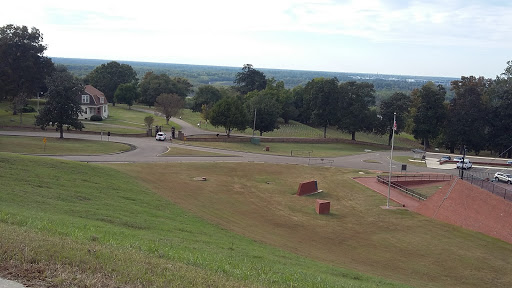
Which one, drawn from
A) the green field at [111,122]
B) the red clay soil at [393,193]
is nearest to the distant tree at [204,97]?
the green field at [111,122]

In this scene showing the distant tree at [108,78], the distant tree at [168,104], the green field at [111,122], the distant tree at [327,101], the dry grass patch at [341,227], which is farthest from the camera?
the distant tree at [108,78]

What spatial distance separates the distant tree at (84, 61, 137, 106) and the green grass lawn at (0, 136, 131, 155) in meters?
56.6

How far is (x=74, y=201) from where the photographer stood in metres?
22.8

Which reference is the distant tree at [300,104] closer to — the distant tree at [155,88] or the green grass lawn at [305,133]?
the green grass lawn at [305,133]

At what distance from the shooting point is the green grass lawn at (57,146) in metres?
43.7

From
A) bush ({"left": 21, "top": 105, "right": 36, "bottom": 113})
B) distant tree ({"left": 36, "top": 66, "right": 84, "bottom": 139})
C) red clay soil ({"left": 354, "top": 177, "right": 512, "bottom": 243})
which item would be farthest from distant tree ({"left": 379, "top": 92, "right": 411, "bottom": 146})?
bush ({"left": 21, "top": 105, "right": 36, "bottom": 113})

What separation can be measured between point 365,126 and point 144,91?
55.3 m

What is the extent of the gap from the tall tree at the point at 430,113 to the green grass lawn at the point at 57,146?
46763 mm

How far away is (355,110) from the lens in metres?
75.9

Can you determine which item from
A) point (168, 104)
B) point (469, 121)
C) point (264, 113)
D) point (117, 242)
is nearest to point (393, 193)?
point (117, 242)

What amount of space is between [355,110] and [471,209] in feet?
154

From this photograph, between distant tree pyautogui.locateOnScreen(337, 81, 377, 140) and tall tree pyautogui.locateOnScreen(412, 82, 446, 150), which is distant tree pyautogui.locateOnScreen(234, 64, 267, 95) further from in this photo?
tall tree pyautogui.locateOnScreen(412, 82, 446, 150)

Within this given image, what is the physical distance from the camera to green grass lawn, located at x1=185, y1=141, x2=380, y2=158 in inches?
2324

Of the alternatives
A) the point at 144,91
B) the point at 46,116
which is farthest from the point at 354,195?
the point at 144,91
